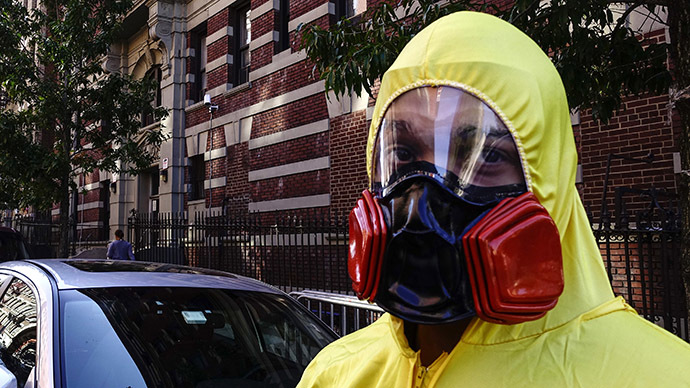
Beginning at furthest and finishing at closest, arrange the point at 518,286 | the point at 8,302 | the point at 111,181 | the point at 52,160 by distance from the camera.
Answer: the point at 111,181 → the point at 52,160 → the point at 8,302 → the point at 518,286

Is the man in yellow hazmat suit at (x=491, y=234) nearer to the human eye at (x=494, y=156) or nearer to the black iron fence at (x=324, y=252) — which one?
the human eye at (x=494, y=156)

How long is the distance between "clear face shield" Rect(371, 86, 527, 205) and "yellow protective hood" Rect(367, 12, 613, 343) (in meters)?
0.02

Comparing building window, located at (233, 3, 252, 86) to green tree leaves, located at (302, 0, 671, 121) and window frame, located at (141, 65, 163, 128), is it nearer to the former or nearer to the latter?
window frame, located at (141, 65, 163, 128)

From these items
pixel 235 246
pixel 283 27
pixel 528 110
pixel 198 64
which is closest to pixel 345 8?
pixel 283 27

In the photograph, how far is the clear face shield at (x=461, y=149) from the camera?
99 cm

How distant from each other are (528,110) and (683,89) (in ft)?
7.27

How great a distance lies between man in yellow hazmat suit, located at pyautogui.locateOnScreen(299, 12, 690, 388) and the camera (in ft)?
3.04

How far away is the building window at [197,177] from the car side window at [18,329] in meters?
10.8

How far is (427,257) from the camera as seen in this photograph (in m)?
0.97

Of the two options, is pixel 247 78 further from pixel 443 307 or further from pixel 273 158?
pixel 443 307

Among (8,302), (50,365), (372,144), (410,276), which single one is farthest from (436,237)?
(8,302)

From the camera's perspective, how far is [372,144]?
3.97ft

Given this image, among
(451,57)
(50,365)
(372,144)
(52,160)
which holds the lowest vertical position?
(50,365)

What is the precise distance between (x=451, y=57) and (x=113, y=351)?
2.36 meters
